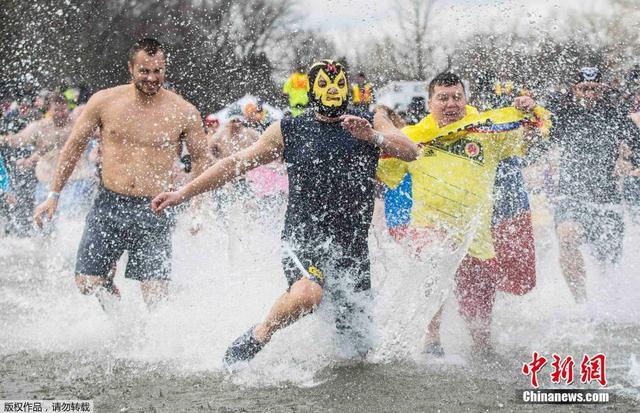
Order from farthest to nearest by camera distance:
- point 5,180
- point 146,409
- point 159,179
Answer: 1. point 5,180
2. point 159,179
3. point 146,409

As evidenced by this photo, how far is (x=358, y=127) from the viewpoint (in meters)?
4.69

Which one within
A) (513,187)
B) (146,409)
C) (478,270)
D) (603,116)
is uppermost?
(603,116)

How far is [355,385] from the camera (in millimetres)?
4664

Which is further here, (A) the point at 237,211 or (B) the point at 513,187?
(A) the point at 237,211

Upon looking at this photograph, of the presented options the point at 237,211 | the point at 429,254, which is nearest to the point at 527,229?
the point at 429,254

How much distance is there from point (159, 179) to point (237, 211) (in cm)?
432

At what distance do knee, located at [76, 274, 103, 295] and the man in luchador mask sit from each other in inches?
39.8

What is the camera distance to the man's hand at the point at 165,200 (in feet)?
16.3

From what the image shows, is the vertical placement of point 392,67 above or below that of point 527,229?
above

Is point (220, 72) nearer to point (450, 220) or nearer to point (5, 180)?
point (5, 180)

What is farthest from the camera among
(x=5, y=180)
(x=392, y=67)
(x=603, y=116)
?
(x=392, y=67)

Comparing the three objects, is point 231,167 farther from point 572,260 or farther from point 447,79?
point 572,260

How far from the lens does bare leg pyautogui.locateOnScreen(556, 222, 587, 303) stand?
680 cm

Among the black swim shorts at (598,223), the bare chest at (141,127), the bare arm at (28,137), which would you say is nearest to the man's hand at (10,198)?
the bare arm at (28,137)
